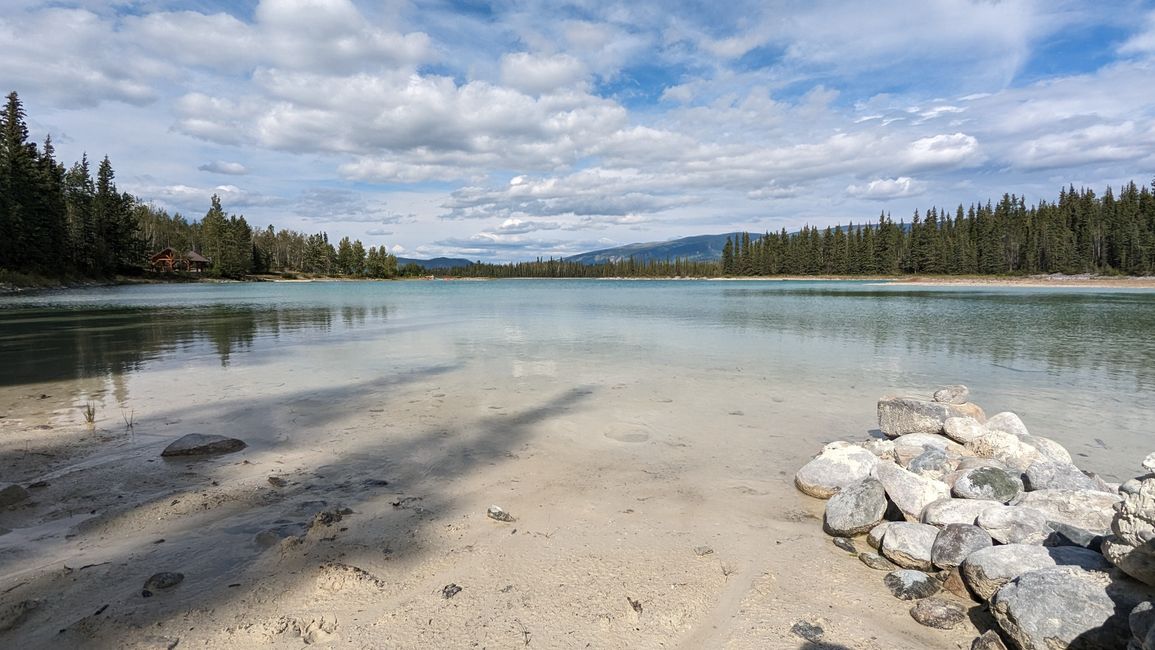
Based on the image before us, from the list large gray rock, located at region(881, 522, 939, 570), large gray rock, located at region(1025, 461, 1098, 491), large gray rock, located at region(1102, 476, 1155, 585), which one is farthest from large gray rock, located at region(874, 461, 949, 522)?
large gray rock, located at region(1102, 476, 1155, 585)

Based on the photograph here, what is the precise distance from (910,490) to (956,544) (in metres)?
1.18

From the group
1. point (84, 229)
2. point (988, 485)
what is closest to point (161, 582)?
point (988, 485)

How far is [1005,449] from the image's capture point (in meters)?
6.91

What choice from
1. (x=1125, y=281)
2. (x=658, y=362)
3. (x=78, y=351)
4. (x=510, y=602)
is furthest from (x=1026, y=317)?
(x=1125, y=281)

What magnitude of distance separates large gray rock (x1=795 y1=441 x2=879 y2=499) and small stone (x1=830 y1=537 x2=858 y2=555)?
41.6 inches

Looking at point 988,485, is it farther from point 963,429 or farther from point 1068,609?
point 1068,609

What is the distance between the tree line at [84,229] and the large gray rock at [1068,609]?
78003mm

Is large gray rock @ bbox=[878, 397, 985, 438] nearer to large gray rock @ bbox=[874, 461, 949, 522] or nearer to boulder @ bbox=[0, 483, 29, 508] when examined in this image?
large gray rock @ bbox=[874, 461, 949, 522]

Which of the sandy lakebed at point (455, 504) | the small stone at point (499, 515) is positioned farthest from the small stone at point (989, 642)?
the small stone at point (499, 515)

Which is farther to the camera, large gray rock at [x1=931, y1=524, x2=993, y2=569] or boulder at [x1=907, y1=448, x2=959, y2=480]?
boulder at [x1=907, y1=448, x2=959, y2=480]

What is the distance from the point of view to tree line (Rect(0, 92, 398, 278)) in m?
59.9

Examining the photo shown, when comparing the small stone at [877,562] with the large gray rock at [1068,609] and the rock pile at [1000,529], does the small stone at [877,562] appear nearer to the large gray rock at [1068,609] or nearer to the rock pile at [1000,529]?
the rock pile at [1000,529]

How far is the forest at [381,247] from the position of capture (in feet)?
213

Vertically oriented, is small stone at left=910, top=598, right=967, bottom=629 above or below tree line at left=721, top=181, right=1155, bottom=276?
below
